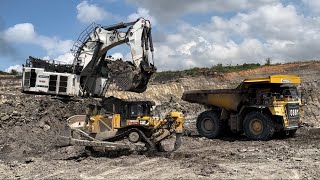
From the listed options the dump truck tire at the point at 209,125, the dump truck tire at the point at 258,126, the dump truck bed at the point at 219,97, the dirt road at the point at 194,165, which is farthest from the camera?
the dump truck tire at the point at 209,125

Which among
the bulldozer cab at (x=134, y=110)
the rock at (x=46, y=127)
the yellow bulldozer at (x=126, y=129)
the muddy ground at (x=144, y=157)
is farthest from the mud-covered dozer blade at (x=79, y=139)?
the rock at (x=46, y=127)

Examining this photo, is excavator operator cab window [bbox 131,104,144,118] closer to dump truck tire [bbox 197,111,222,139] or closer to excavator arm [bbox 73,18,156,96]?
excavator arm [bbox 73,18,156,96]

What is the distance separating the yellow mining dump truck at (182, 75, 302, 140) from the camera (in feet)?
45.6

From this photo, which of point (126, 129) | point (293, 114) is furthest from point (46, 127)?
point (293, 114)

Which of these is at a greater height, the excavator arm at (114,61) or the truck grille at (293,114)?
the excavator arm at (114,61)

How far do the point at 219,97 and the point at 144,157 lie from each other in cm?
525

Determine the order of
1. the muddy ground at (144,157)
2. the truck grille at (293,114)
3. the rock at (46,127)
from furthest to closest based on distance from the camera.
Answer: the rock at (46,127)
the truck grille at (293,114)
the muddy ground at (144,157)

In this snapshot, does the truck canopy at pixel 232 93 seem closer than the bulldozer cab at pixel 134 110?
No

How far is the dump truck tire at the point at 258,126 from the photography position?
13852 millimetres

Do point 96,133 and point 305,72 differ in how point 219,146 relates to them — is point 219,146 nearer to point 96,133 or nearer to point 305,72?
point 96,133

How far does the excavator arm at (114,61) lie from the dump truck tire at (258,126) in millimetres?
3801

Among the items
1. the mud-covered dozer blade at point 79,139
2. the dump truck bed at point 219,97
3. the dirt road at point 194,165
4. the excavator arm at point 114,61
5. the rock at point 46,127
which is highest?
the excavator arm at point 114,61

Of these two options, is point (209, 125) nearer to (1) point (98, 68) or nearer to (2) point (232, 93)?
(2) point (232, 93)

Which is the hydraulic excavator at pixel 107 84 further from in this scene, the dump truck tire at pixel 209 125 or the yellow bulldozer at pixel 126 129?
the dump truck tire at pixel 209 125
